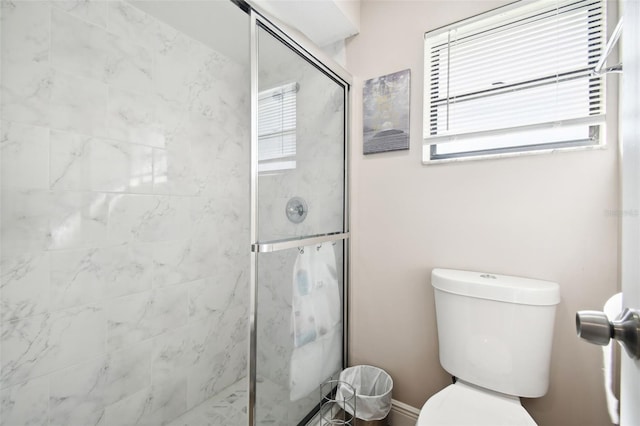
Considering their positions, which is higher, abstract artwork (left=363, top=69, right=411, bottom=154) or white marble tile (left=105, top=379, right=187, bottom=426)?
abstract artwork (left=363, top=69, right=411, bottom=154)

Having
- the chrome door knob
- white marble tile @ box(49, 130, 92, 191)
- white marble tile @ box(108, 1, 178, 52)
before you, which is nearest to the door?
the chrome door knob

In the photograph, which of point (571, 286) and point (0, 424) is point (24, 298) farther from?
point (571, 286)

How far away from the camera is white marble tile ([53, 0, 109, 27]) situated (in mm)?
1295

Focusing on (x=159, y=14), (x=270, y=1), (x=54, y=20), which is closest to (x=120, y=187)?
(x=54, y=20)

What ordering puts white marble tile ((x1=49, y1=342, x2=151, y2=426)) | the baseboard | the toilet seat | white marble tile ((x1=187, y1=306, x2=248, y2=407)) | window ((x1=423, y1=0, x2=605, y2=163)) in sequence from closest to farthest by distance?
the toilet seat < window ((x1=423, y1=0, x2=605, y2=163)) < white marble tile ((x1=49, y1=342, x2=151, y2=426)) < the baseboard < white marble tile ((x1=187, y1=306, x2=248, y2=407))

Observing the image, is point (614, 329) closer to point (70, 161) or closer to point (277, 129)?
point (277, 129)

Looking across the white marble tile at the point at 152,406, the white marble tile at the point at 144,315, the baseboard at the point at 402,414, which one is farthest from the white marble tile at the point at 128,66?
the baseboard at the point at 402,414

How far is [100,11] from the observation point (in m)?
1.40

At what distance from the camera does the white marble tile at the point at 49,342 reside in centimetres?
117

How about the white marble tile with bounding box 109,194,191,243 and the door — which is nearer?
the door

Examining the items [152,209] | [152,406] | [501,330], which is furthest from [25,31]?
[501,330]

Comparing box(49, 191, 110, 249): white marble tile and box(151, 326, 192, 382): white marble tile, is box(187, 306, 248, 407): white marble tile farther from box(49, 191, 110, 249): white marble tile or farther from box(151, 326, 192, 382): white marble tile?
box(49, 191, 110, 249): white marble tile

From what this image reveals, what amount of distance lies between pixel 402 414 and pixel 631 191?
1.56 metres

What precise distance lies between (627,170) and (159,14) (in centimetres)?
201
